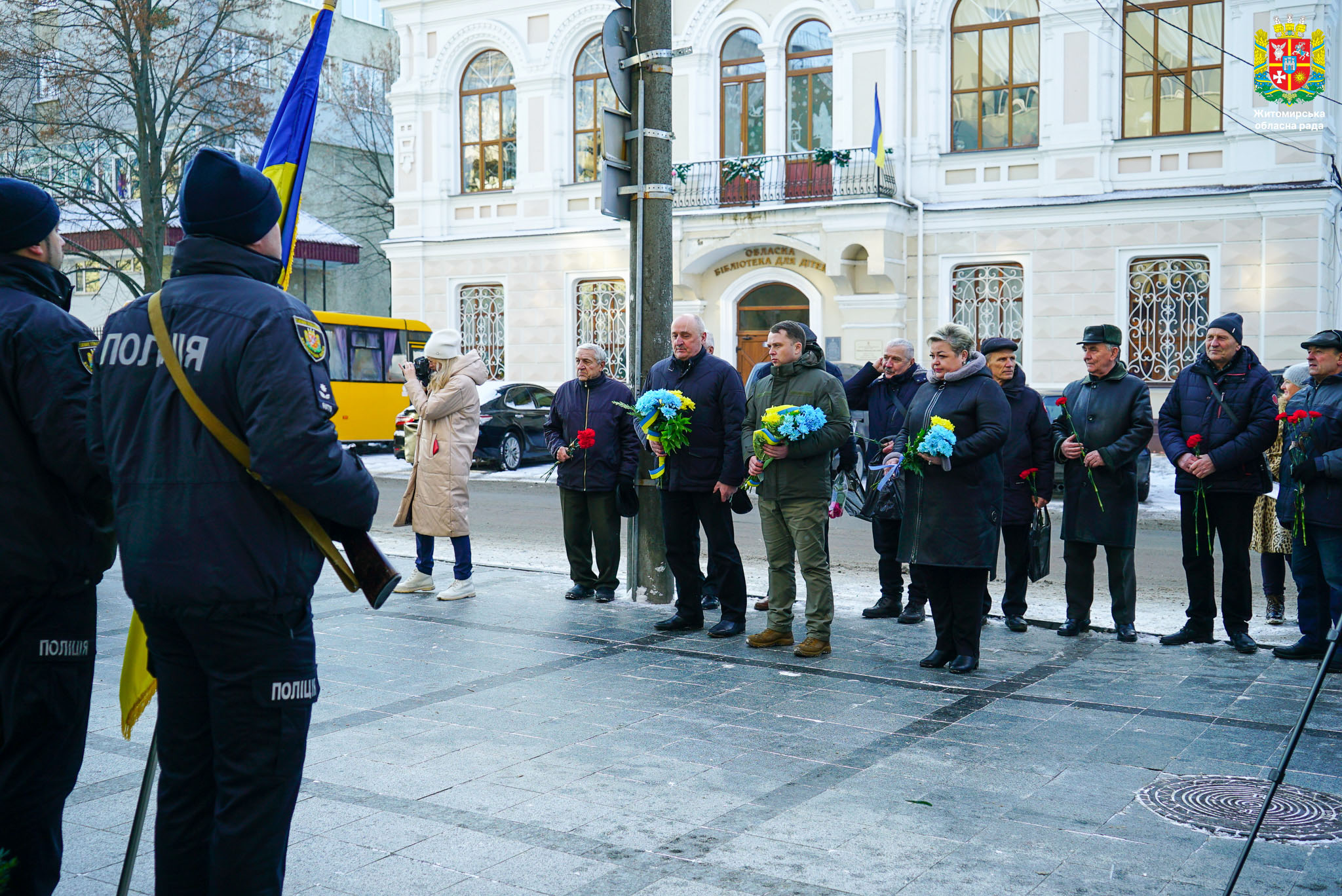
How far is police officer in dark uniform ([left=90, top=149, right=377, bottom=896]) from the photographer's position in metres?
3.14

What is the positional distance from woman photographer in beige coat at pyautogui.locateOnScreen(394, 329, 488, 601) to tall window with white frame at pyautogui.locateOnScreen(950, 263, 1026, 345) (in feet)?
49.9

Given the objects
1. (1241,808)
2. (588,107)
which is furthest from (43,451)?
(588,107)

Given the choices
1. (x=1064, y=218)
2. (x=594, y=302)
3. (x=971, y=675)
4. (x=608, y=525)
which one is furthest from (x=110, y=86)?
(x=971, y=675)

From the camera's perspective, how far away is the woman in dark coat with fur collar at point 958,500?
23.4 ft

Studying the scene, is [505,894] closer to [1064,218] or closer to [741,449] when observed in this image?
[741,449]

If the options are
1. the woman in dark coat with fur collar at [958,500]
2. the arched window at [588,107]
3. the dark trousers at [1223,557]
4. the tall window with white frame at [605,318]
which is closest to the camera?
the woman in dark coat with fur collar at [958,500]

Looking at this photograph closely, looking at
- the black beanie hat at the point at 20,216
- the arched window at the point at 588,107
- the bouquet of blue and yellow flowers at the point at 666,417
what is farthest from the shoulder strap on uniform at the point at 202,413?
the arched window at the point at 588,107

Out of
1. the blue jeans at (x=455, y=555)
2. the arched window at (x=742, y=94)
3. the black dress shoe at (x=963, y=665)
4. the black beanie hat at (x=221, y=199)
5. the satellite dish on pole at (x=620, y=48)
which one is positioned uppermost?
the arched window at (x=742, y=94)

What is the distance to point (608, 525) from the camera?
A: 9.69 meters

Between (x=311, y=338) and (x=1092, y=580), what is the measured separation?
6.24 meters

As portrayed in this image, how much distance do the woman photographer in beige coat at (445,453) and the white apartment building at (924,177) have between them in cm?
1461

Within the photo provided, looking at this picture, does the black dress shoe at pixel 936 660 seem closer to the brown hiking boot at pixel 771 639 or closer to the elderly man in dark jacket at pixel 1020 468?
the brown hiking boot at pixel 771 639

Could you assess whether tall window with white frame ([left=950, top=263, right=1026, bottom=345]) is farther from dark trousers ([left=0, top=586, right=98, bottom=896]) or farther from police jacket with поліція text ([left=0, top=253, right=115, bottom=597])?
dark trousers ([left=0, top=586, right=98, bottom=896])

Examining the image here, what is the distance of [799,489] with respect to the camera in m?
7.65
